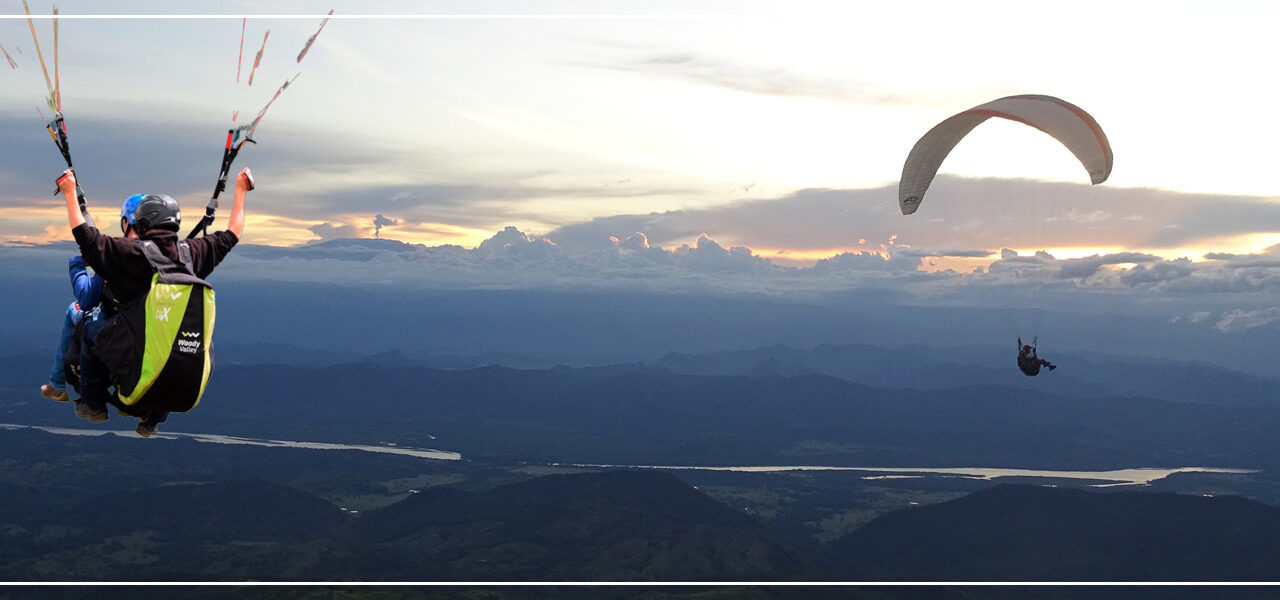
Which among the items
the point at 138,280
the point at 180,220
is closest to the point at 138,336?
the point at 138,280

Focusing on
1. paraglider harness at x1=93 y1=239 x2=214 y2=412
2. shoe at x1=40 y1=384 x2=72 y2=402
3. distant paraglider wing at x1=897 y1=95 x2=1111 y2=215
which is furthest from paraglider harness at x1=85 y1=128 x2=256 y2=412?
distant paraglider wing at x1=897 y1=95 x2=1111 y2=215

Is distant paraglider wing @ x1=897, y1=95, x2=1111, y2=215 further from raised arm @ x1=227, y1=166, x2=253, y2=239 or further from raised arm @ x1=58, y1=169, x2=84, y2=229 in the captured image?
raised arm @ x1=58, y1=169, x2=84, y2=229

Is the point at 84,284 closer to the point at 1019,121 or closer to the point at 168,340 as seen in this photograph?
Result: the point at 168,340

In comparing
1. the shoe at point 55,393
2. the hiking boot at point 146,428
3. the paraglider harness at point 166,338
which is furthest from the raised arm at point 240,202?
the shoe at point 55,393

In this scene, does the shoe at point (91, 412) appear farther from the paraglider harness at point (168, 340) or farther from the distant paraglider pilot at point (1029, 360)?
the distant paraglider pilot at point (1029, 360)

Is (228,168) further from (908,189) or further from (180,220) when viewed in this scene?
(908,189)

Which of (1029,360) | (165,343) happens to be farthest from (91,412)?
(1029,360)

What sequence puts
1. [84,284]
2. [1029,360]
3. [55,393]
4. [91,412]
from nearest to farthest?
1. [84,284]
2. [91,412]
3. [55,393]
4. [1029,360]
